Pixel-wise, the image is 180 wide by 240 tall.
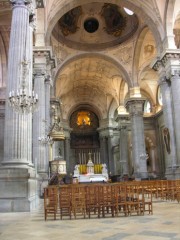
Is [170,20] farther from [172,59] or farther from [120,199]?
[120,199]

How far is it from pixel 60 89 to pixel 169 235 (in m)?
26.5

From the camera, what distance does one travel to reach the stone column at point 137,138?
Result: 21.1m

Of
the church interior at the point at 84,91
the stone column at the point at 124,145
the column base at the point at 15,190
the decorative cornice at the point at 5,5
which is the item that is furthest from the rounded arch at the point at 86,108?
the column base at the point at 15,190

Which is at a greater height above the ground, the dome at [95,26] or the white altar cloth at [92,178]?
the dome at [95,26]

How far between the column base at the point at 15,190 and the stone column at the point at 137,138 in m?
14.2

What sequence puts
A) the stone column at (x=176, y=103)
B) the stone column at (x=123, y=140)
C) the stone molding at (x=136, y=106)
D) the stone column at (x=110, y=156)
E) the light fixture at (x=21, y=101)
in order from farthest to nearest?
the stone column at (x=110, y=156), the stone column at (x=123, y=140), the stone molding at (x=136, y=106), the stone column at (x=176, y=103), the light fixture at (x=21, y=101)

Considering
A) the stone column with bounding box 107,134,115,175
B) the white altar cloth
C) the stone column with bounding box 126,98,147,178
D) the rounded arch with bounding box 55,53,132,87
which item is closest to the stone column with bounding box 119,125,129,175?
the stone column with bounding box 126,98,147,178

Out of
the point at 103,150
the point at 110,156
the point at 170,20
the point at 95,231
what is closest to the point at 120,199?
the point at 95,231

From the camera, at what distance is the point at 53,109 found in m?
20.6

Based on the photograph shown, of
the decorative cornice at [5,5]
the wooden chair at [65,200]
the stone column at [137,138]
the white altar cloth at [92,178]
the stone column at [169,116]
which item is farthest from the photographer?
the stone column at [137,138]

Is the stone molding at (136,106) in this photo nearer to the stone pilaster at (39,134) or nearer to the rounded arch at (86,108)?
the stone pilaster at (39,134)

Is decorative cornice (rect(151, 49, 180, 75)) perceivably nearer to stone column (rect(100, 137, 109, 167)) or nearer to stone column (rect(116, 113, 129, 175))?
stone column (rect(116, 113, 129, 175))

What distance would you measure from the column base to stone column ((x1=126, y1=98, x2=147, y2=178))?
14.2m

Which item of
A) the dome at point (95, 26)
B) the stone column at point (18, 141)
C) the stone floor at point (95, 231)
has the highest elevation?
the dome at point (95, 26)
